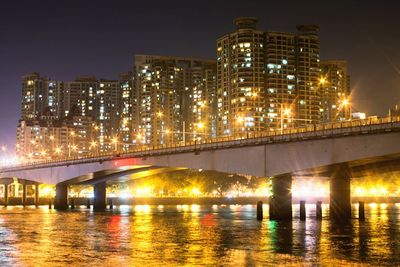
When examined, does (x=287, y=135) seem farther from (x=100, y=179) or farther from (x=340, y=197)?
(x=100, y=179)

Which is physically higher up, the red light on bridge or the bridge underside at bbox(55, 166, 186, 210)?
the red light on bridge

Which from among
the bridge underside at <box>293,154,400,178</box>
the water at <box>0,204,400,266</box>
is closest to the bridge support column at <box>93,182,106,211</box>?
the bridge underside at <box>293,154,400,178</box>

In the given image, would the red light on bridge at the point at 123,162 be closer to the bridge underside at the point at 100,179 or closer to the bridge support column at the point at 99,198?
the bridge underside at the point at 100,179

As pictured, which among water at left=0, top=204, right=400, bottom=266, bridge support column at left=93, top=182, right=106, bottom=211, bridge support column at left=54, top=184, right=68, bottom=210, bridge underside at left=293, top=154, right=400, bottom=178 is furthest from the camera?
bridge support column at left=54, top=184, right=68, bottom=210

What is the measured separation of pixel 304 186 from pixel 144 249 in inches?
6213

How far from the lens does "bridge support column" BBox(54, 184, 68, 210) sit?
392 feet

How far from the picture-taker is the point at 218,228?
60.2 m

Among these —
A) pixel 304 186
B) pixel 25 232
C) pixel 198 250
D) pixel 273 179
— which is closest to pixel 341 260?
pixel 198 250

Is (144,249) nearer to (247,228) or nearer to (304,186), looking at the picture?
(247,228)

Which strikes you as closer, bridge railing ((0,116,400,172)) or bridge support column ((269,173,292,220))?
bridge railing ((0,116,400,172))

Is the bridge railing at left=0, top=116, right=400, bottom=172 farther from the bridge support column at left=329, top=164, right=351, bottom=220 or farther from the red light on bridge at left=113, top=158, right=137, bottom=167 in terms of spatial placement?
the bridge support column at left=329, top=164, right=351, bottom=220

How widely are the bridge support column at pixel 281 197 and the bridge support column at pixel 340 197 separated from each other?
10.8 m

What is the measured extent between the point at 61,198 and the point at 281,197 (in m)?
61.1

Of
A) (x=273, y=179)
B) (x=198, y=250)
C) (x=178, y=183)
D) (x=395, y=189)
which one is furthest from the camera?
(x=395, y=189)
